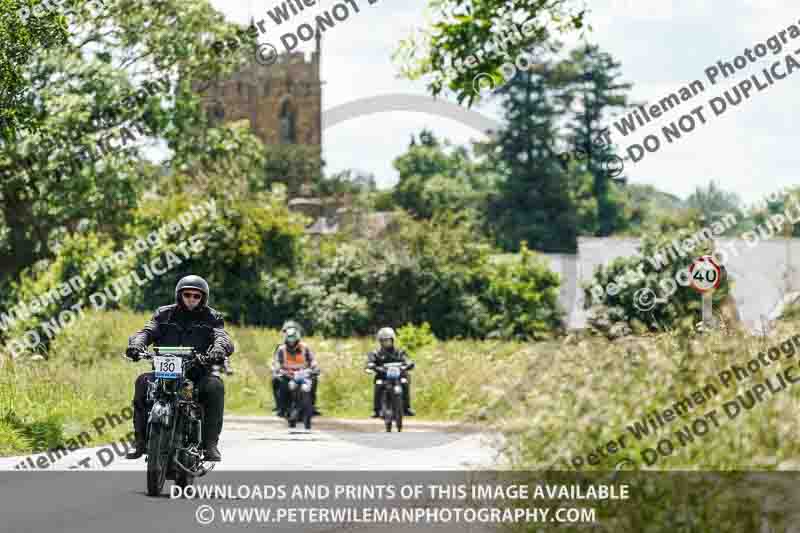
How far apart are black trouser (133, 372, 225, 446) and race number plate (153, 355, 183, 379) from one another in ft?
1.02

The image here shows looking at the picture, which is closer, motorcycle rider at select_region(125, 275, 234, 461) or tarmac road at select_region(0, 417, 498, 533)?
tarmac road at select_region(0, 417, 498, 533)

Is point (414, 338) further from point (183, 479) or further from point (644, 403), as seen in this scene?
point (644, 403)

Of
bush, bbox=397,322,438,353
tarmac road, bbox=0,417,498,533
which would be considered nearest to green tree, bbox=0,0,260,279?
bush, bbox=397,322,438,353

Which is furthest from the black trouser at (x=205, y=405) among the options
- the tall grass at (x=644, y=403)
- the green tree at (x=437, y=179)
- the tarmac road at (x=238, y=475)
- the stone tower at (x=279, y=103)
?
the stone tower at (x=279, y=103)

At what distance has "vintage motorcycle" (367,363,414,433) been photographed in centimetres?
2153

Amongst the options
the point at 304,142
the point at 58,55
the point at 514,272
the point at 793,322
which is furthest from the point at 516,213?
the point at 793,322

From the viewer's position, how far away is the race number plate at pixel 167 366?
11031mm

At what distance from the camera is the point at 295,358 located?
22.2 m

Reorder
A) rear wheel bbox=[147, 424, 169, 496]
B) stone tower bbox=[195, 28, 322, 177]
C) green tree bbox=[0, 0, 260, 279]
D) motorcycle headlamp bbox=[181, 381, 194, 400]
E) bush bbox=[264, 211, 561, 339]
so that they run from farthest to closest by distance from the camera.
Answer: stone tower bbox=[195, 28, 322, 177] < bush bbox=[264, 211, 561, 339] < green tree bbox=[0, 0, 260, 279] < motorcycle headlamp bbox=[181, 381, 194, 400] < rear wheel bbox=[147, 424, 169, 496]

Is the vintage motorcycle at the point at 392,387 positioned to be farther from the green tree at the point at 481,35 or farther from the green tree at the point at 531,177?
the green tree at the point at 531,177

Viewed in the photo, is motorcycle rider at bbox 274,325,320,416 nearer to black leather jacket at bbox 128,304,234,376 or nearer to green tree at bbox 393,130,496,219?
black leather jacket at bbox 128,304,234,376

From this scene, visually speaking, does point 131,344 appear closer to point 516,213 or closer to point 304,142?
point 516,213

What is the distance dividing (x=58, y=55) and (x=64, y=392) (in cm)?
1261

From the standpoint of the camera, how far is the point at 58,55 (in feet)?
99.2
